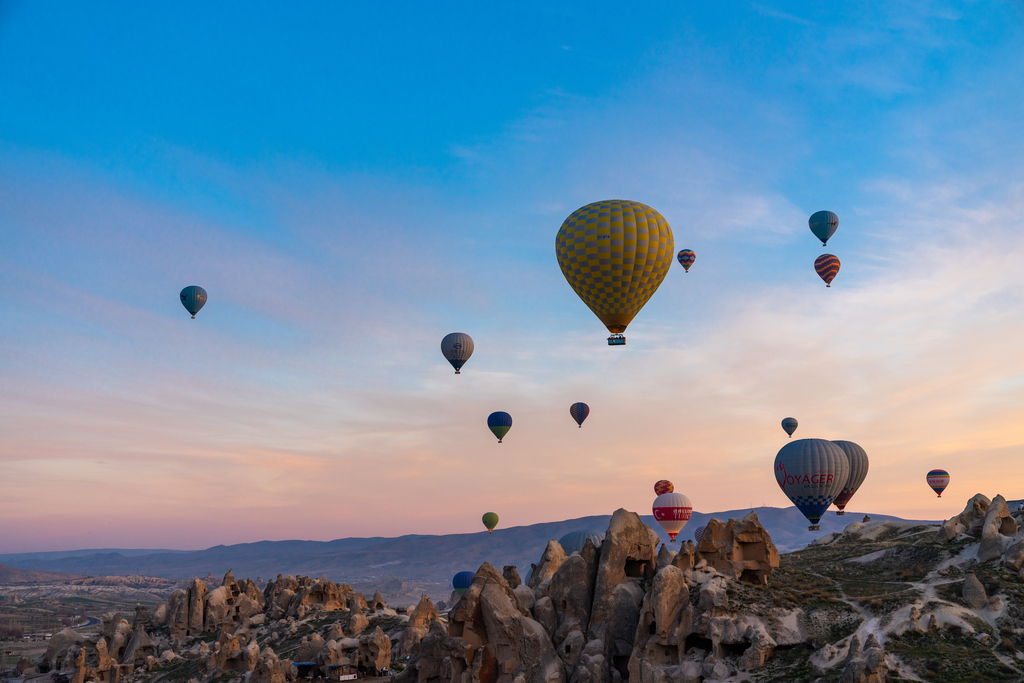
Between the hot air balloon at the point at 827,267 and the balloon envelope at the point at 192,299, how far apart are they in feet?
267

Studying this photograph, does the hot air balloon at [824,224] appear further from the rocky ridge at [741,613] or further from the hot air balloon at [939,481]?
the hot air balloon at [939,481]

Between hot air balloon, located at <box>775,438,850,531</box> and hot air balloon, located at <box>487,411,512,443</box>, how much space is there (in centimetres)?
3545

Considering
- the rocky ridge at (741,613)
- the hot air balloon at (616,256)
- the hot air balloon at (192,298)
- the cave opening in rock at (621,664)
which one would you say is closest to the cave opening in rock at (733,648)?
the rocky ridge at (741,613)

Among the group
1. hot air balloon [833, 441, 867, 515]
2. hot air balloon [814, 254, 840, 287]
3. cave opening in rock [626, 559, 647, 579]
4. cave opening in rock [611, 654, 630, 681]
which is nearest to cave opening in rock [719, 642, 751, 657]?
cave opening in rock [611, 654, 630, 681]

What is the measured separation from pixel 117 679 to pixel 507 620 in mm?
71131

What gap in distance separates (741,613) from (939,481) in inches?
3160

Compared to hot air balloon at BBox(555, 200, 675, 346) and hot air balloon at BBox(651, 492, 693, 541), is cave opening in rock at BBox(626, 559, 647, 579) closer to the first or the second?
hot air balloon at BBox(555, 200, 675, 346)

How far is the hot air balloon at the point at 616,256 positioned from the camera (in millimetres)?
63750

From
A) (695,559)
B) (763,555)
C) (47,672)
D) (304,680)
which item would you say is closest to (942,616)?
(763,555)

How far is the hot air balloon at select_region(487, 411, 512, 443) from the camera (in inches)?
4013

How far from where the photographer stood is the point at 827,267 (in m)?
99.3

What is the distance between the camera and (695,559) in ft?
203

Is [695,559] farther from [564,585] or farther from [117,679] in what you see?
[117,679]

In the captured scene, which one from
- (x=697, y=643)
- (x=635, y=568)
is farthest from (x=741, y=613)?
(x=635, y=568)
